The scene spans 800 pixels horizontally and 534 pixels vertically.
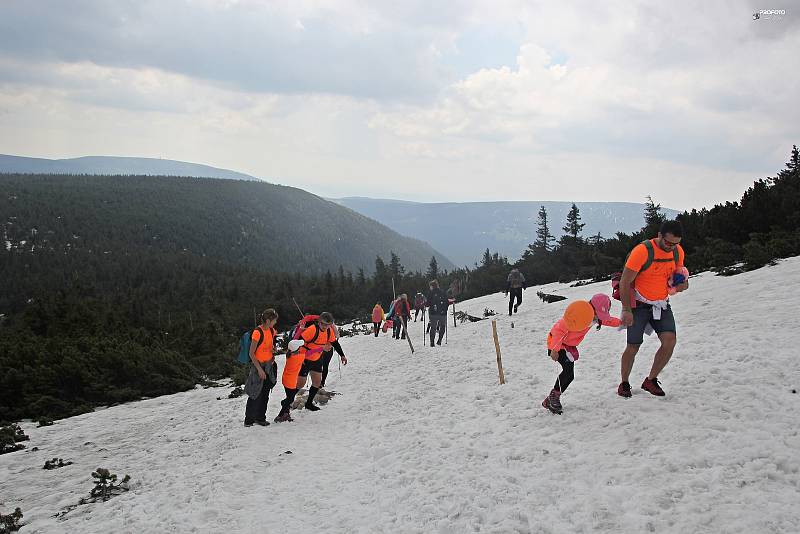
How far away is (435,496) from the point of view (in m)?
4.95

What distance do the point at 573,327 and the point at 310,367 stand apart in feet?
16.9

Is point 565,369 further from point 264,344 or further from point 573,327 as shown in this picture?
point 264,344

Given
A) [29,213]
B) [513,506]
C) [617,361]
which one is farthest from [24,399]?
[29,213]

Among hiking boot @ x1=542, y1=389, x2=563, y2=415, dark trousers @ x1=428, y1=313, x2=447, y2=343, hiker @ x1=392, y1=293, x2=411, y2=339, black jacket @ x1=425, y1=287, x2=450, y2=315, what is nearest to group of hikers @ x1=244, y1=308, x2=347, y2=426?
hiking boot @ x1=542, y1=389, x2=563, y2=415

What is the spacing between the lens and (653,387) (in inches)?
228

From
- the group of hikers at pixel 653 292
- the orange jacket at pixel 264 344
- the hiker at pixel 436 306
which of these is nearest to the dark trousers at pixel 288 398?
the orange jacket at pixel 264 344

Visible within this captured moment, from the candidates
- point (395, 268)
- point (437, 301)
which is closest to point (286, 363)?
point (437, 301)

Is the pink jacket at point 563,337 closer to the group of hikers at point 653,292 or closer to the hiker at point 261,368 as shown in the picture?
the group of hikers at point 653,292

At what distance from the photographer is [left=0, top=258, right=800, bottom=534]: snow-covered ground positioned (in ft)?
13.3

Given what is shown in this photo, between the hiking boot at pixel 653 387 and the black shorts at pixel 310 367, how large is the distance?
5.73 meters

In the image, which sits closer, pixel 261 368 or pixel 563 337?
pixel 563 337

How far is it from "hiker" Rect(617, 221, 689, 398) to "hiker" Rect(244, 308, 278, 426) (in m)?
5.51

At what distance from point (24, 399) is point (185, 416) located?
239 inches

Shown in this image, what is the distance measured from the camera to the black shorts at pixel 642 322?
554 centimetres
